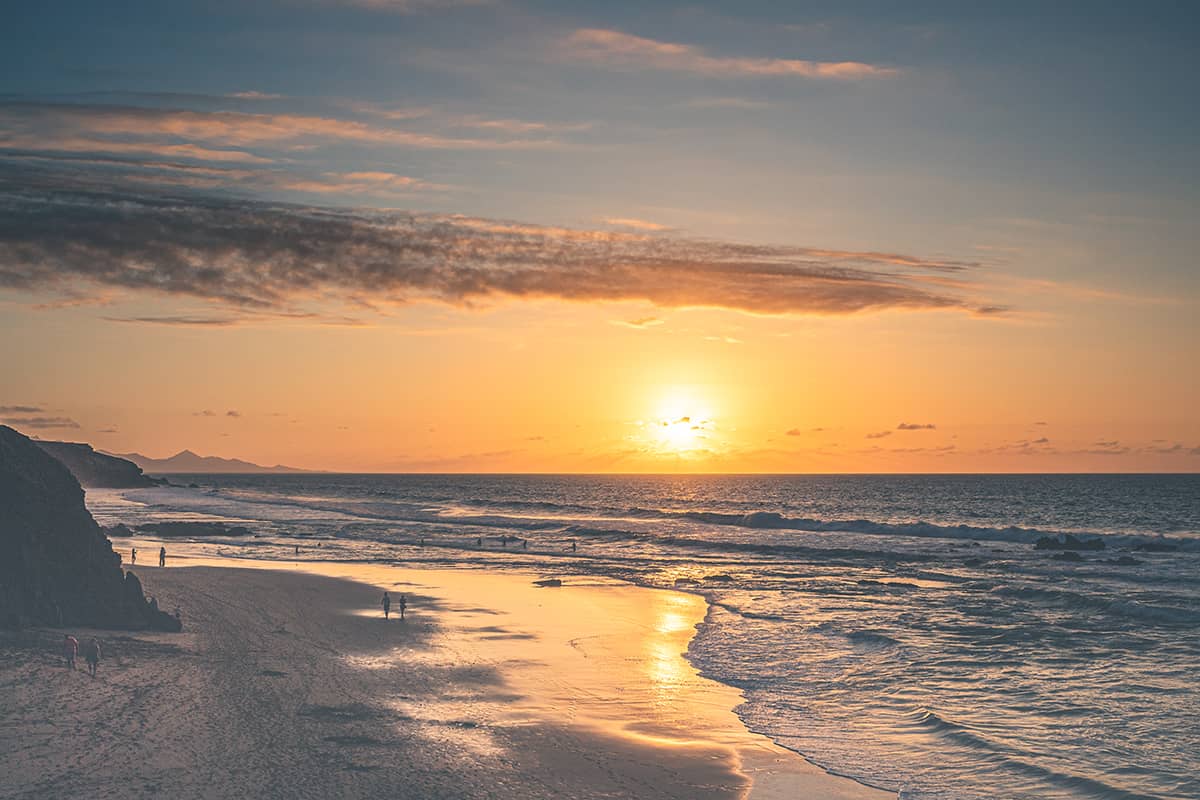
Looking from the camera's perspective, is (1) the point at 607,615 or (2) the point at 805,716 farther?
(1) the point at 607,615

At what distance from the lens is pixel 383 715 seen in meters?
24.1

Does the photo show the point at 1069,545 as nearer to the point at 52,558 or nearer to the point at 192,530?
the point at 52,558

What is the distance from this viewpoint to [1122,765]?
67.3ft

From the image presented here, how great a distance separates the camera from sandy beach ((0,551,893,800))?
19.0 m

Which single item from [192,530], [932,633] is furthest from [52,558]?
[192,530]

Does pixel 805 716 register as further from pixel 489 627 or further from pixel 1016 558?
pixel 1016 558

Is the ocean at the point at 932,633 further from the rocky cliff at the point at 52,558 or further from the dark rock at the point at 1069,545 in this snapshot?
the rocky cliff at the point at 52,558

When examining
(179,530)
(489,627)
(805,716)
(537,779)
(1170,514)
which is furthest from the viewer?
(1170,514)

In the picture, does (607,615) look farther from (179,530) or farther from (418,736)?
(179,530)

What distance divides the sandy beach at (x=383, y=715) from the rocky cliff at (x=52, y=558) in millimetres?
1563

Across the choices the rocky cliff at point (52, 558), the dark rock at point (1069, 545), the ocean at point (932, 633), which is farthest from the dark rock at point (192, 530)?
the dark rock at point (1069, 545)

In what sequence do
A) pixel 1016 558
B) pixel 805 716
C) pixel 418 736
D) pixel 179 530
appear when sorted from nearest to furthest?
pixel 418 736 → pixel 805 716 → pixel 1016 558 → pixel 179 530

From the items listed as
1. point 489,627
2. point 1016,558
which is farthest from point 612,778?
point 1016,558

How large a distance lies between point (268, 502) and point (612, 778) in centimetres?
15443
